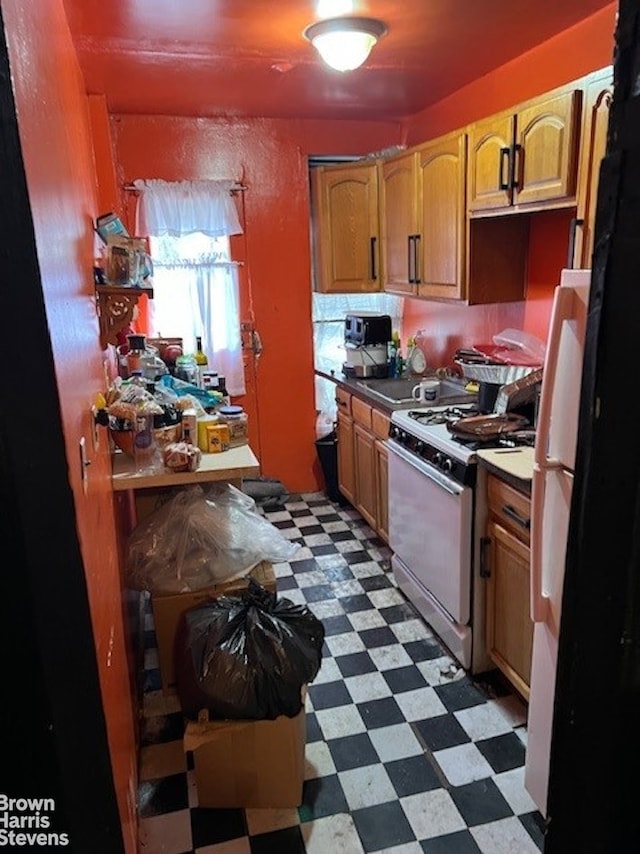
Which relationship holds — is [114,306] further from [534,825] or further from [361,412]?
[534,825]

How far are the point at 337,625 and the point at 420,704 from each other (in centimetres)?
60

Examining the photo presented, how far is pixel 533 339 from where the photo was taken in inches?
115

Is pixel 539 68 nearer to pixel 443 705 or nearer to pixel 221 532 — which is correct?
pixel 221 532

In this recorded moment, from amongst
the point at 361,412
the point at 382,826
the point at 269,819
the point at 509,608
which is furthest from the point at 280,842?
the point at 361,412

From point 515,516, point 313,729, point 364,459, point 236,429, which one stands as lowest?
point 313,729

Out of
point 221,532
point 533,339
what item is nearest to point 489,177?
point 533,339

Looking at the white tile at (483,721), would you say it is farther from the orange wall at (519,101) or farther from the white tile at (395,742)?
the orange wall at (519,101)

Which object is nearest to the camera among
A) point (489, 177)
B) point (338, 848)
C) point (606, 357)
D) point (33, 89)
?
point (606, 357)

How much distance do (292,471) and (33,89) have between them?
11.4ft

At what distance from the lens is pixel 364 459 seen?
358 cm

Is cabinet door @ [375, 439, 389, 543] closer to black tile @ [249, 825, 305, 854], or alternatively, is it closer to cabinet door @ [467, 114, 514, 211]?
cabinet door @ [467, 114, 514, 211]

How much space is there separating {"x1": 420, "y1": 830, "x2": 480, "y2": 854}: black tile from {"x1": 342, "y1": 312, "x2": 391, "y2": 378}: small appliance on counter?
2541 mm

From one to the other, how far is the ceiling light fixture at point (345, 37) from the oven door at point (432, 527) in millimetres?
1596

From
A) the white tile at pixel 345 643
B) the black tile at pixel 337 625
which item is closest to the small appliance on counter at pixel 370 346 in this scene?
the black tile at pixel 337 625
